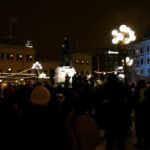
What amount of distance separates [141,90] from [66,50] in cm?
3266

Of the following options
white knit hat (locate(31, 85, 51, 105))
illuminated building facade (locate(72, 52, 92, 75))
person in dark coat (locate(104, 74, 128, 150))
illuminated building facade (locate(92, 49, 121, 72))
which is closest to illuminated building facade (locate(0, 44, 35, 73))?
illuminated building facade (locate(72, 52, 92, 75))

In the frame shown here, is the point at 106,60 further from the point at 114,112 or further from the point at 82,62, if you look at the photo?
the point at 114,112

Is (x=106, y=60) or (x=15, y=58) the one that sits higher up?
(x=106, y=60)

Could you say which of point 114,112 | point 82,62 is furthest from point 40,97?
point 82,62

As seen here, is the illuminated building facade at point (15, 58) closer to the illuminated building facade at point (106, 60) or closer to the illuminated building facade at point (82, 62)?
the illuminated building facade at point (82, 62)

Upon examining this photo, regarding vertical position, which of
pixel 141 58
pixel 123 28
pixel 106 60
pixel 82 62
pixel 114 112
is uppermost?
pixel 106 60

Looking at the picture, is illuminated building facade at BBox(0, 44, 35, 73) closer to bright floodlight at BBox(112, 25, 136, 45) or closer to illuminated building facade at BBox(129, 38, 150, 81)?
illuminated building facade at BBox(129, 38, 150, 81)

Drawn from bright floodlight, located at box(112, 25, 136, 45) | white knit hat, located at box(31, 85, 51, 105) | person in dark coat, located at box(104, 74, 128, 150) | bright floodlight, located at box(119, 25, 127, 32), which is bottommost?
person in dark coat, located at box(104, 74, 128, 150)

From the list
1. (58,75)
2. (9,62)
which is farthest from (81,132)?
(9,62)

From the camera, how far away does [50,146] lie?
5.23m

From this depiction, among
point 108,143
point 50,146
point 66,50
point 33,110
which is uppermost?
point 66,50

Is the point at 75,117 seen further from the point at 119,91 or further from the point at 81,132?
the point at 119,91

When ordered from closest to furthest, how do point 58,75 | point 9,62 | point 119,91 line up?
point 119,91, point 58,75, point 9,62

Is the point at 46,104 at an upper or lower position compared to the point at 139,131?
upper
